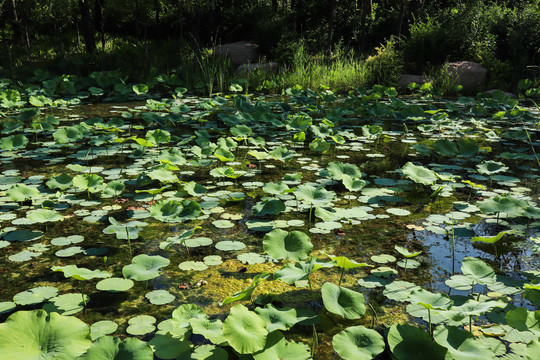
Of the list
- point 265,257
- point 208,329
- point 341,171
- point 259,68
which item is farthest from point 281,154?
point 259,68

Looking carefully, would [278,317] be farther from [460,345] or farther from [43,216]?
[43,216]

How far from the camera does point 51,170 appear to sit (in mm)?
3658

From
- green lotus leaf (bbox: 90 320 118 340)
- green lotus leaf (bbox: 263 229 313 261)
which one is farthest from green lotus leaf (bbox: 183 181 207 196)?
green lotus leaf (bbox: 90 320 118 340)

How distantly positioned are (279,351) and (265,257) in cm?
90

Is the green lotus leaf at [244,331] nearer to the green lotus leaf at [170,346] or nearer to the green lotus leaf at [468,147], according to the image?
the green lotus leaf at [170,346]

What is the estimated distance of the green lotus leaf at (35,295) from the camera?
1.80m

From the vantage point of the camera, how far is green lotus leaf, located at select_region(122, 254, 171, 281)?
1854mm

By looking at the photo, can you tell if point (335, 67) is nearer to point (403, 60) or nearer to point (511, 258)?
point (403, 60)

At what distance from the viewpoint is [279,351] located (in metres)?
1.38

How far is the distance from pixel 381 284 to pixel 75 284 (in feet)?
4.69

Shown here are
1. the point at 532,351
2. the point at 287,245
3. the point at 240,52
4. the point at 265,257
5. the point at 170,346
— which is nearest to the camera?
the point at 532,351

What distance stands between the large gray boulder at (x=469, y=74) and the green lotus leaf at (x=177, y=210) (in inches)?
317

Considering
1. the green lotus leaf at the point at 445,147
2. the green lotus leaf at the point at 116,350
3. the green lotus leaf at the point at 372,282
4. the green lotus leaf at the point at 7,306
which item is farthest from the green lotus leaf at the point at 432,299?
the green lotus leaf at the point at 445,147

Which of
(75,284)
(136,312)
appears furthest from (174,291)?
(75,284)
